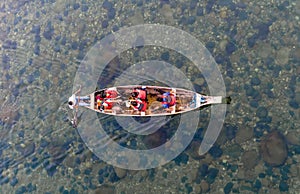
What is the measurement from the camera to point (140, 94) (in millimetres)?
22047

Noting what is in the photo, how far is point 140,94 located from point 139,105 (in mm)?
566

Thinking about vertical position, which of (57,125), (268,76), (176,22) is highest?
(176,22)

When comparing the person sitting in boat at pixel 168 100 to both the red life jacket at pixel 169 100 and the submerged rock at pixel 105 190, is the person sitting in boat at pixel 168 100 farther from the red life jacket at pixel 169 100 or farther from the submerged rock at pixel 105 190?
the submerged rock at pixel 105 190

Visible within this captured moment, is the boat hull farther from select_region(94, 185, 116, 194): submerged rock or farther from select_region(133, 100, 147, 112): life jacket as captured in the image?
select_region(94, 185, 116, 194): submerged rock

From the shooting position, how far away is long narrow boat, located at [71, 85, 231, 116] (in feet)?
72.1

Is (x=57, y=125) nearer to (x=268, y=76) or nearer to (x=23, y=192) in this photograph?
(x=23, y=192)

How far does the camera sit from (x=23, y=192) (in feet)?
73.8

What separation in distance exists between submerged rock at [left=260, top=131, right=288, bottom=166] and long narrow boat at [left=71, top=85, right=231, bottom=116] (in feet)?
9.25

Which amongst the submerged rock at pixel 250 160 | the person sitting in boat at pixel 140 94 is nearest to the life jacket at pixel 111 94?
the person sitting in boat at pixel 140 94

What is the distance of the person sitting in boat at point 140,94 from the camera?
868 inches

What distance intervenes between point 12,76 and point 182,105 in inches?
388

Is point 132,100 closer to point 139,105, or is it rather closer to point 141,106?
point 139,105

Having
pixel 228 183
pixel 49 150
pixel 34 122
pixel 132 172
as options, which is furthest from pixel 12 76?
pixel 228 183

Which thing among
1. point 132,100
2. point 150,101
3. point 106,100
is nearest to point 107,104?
point 106,100
